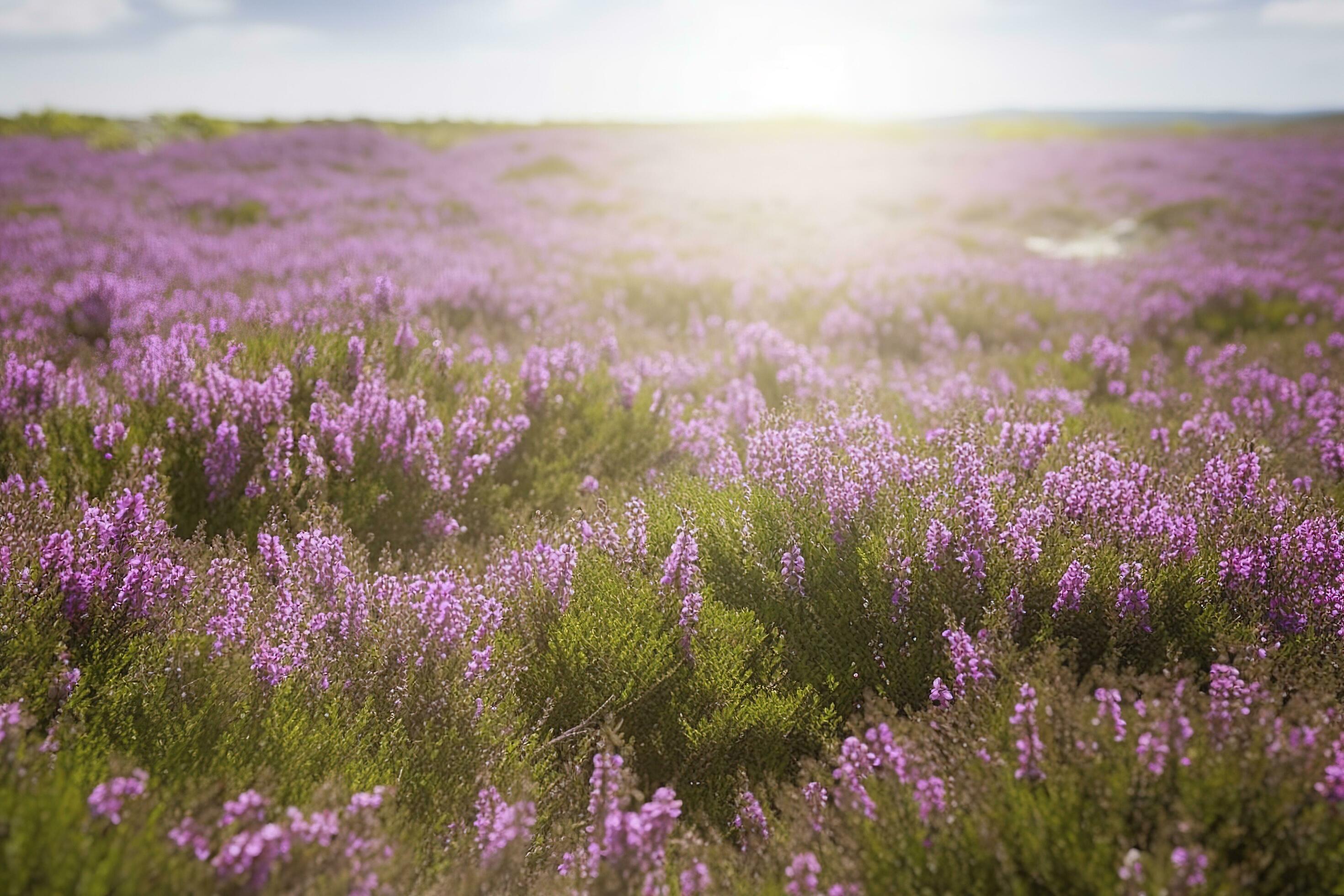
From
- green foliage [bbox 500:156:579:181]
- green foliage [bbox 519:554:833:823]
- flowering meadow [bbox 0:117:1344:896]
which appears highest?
green foliage [bbox 500:156:579:181]

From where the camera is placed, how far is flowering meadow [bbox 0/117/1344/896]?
164cm

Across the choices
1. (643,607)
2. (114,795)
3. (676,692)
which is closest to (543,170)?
(643,607)

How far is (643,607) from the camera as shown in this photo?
265 cm

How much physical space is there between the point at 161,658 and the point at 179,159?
17.5m

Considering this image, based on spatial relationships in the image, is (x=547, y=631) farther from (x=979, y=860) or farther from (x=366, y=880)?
(x=979, y=860)

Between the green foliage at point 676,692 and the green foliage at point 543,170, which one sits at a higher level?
the green foliage at point 543,170

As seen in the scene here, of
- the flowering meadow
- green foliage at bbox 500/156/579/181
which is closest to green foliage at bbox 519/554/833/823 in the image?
the flowering meadow

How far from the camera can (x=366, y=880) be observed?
1525mm

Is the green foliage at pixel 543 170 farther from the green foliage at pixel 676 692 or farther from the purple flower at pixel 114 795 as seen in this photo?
the purple flower at pixel 114 795

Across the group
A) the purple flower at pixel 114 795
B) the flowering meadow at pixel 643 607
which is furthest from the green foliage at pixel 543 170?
the purple flower at pixel 114 795

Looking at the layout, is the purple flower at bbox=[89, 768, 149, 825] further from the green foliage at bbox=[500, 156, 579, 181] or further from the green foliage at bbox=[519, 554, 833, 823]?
the green foliage at bbox=[500, 156, 579, 181]

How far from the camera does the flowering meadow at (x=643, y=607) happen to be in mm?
1639

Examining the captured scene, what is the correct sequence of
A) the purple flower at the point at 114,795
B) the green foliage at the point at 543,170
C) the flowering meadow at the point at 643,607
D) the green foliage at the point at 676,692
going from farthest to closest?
1. the green foliage at the point at 543,170
2. the green foliage at the point at 676,692
3. the flowering meadow at the point at 643,607
4. the purple flower at the point at 114,795

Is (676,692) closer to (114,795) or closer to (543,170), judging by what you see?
(114,795)
